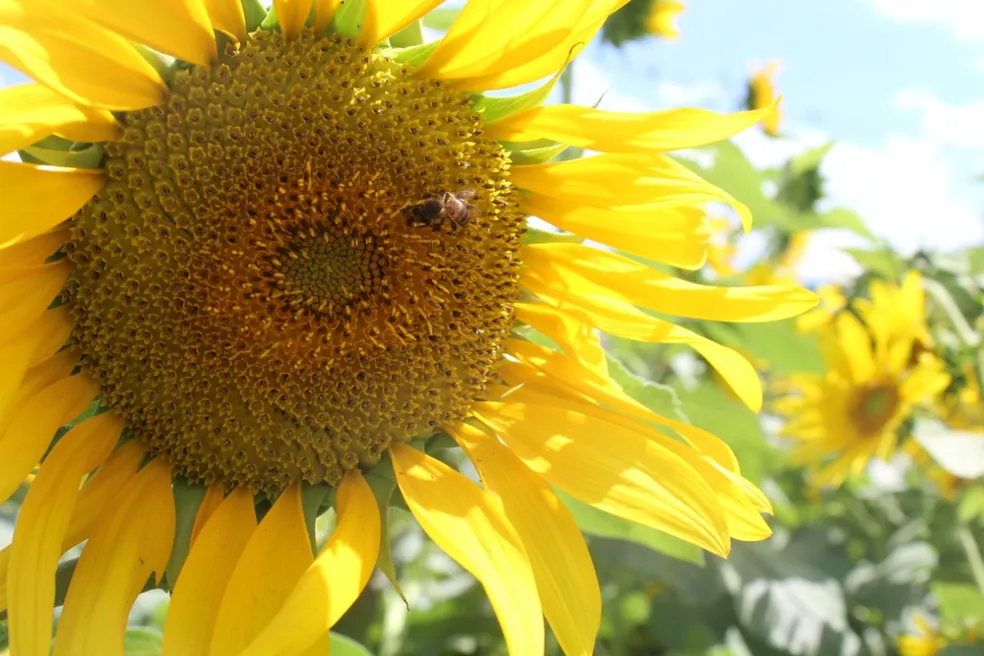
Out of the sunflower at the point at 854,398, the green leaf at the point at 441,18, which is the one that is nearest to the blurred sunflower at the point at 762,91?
the sunflower at the point at 854,398

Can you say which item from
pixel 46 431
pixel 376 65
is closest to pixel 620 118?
pixel 376 65

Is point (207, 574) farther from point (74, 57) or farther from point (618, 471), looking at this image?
point (74, 57)

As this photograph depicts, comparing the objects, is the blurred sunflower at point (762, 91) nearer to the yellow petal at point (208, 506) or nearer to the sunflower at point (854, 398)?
Answer: the sunflower at point (854, 398)

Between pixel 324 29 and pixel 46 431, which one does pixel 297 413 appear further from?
pixel 324 29

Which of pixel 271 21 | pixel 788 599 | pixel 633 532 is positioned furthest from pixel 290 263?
pixel 788 599

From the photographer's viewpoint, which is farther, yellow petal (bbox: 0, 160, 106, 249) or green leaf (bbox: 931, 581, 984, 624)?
green leaf (bbox: 931, 581, 984, 624)

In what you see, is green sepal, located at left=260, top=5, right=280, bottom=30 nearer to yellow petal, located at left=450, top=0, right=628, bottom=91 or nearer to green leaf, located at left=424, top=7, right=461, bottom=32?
yellow petal, located at left=450, top=0, right=628, bottom=91

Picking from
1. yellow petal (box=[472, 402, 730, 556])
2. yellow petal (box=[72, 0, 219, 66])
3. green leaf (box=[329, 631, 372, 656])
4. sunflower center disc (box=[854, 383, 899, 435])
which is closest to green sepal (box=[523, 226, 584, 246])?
yellow petal (box=[472, 402, 730, 556])

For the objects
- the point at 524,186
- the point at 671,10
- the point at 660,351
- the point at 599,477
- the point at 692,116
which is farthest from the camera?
the point at 660,351
